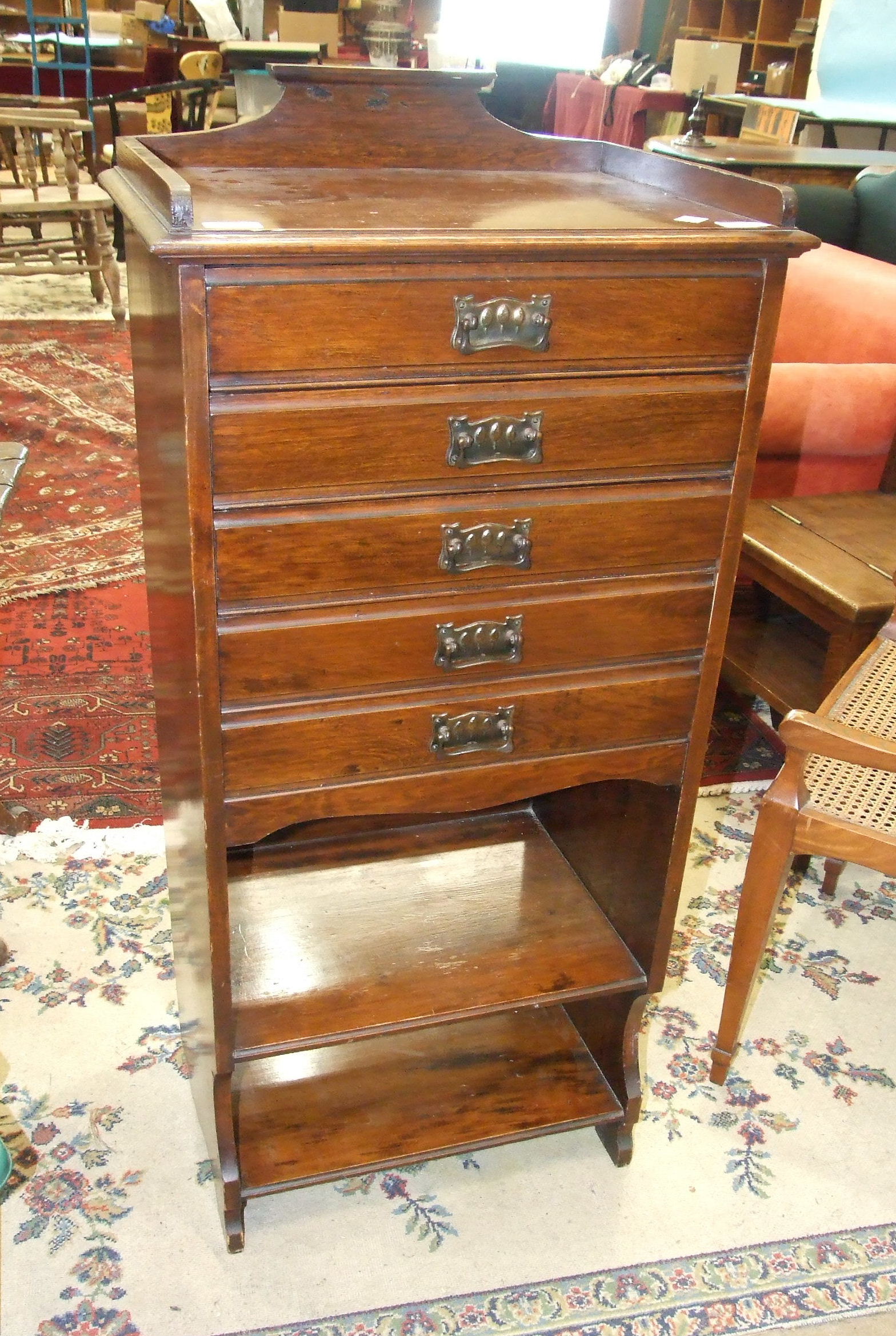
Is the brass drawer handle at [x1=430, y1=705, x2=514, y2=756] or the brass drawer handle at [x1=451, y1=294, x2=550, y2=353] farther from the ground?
the brass drawer handle at [x1=451, y1=294, x2=550, y2=353]

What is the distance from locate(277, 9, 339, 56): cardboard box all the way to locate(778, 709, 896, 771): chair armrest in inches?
399

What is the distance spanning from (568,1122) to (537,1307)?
26 cm

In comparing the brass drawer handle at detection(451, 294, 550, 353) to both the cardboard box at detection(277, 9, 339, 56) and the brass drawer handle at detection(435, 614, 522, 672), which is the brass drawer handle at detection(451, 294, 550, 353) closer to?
the brass drawer handle at detection(435, 614, 522, 672)

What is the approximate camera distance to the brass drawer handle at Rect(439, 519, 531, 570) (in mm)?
1319

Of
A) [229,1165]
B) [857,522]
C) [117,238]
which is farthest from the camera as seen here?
[117,238]

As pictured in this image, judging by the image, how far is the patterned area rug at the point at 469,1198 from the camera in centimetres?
161

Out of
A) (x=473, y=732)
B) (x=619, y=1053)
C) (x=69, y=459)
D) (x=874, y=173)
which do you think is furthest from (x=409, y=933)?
(x=874, y=173)

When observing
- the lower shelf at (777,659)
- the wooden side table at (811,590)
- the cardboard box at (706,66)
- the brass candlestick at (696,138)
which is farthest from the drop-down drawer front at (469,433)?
the cardboard box at (706,66)

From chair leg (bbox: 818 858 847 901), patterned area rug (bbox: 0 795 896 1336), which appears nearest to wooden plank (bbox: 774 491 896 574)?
chair leg (bbox: 818 858 847 901)

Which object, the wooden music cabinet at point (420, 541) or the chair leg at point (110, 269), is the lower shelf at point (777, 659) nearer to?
the wooden music cabinet at point (420, 541)

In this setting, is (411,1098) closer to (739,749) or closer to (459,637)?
(459,637)

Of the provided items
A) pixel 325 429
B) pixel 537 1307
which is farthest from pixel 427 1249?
pixel 325 429

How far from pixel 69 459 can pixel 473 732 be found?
334 cm

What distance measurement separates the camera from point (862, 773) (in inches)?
74.4
